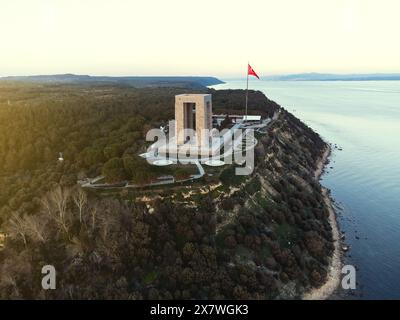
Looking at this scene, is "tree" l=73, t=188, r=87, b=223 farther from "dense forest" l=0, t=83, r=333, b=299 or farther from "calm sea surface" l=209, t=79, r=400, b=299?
"calm sea surface" l=209, t=79, r=400, b=299

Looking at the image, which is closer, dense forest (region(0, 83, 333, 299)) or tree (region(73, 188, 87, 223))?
dense forest (region(0, 83, 333, 299))

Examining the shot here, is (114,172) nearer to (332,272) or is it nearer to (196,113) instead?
(196,113)

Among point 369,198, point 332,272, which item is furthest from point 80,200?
point 369,198

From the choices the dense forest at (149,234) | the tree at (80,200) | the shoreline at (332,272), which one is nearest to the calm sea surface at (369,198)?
the shoreline at (332,272)

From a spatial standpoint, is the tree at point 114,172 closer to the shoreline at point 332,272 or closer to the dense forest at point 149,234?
the dense forest at point 149,234

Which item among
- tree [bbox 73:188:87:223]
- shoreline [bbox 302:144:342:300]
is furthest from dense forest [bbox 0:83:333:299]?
shoreline [bbox 302:144:342:300]
